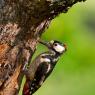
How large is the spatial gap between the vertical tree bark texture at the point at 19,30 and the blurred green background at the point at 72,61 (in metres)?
9.55

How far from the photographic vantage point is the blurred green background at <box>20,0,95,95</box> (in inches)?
695

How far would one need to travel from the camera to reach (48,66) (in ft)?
26.7

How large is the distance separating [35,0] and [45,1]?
11cm

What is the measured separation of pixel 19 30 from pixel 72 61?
38.9 feet

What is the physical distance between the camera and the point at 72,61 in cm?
1883

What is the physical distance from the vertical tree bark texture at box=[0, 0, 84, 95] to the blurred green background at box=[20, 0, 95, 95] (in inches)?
376

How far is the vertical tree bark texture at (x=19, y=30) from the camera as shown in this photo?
22.4 feet

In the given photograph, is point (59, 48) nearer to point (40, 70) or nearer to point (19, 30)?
point (40, 70)

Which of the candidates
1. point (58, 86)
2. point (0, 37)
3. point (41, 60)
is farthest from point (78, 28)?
point (0, 37)

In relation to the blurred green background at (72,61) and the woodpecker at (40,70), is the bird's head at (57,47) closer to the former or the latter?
the woodpecker at (40,70)

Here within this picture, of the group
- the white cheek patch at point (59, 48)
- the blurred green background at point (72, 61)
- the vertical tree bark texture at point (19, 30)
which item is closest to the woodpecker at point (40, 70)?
the white cheek patch at point (59, 48)

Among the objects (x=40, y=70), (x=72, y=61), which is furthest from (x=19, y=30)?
(x=72, y=61)

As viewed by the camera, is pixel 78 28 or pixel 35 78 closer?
pixel 35 78

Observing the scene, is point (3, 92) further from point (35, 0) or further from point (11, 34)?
point (35, 0)
